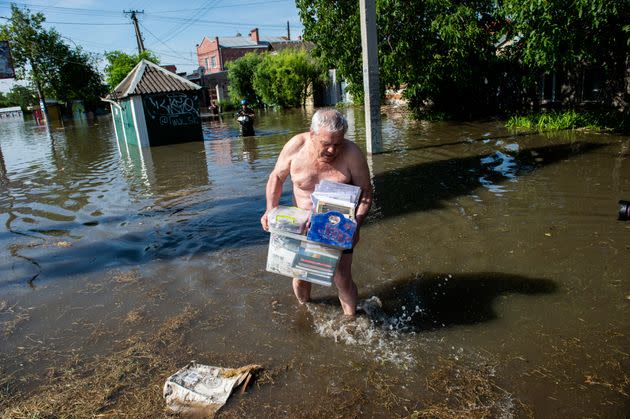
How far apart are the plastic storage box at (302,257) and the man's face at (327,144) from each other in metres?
0.61

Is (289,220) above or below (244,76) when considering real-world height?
below

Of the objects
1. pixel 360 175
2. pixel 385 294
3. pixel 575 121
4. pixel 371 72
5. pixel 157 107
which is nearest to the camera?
pixel 360 175

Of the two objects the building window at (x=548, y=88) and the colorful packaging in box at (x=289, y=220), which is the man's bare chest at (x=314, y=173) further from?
→ the building window at (x=548, y=88)

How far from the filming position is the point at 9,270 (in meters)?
5.24

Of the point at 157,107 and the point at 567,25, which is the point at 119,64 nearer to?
the point at 157,107

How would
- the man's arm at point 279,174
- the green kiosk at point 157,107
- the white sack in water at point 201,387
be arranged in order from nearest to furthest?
the white sack in water at point 201,387 → the man's arm at point 279,174 → the green kiosk at point 157,107

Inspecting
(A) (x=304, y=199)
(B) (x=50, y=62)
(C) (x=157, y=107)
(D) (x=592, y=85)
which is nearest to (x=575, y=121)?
(D) (x=592, y=85)

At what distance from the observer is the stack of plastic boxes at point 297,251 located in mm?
3062

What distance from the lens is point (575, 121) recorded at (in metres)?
13.0

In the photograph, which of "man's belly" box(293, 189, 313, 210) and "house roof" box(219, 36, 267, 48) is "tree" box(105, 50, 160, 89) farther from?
"man's belly" box(293, 189, 313, 210)

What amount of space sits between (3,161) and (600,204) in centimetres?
Result: 1770

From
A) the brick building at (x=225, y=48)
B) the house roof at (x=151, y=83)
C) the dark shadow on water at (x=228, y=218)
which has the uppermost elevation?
the brick building at (x=225, y=48)

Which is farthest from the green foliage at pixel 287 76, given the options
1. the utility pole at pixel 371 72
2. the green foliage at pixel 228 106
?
the utility pole at pixel 371 72

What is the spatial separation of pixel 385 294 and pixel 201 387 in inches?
76.0
